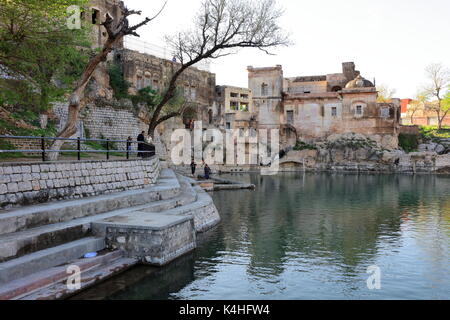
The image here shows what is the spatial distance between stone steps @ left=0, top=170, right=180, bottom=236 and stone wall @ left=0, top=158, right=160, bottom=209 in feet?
1.43

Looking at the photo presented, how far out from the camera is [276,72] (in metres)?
52.4

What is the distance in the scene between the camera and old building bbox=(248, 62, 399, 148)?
162ft

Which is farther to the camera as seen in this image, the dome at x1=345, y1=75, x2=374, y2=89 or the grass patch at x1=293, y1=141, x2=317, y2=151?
the dome at x1=345, y1=75, x2=374, y2=89

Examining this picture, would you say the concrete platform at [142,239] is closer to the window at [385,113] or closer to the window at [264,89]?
the window at [264,89]

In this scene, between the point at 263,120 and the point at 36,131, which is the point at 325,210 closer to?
the point at 36,131

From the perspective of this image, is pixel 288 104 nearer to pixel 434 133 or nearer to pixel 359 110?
pixel 359 110

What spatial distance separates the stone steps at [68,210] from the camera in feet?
28.9

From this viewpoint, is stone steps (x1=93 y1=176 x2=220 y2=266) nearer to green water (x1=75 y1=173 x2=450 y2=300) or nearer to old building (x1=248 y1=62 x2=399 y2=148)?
green water (x1=75 y1=173 x2=450 y2=300)

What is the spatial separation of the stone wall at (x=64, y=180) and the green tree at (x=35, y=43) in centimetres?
459

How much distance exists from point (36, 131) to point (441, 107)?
60.0m

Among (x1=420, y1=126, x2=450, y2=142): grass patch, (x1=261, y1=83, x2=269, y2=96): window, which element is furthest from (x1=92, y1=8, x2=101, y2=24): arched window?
(x1=420, y1=126, x2=450, y2=142): grass patch

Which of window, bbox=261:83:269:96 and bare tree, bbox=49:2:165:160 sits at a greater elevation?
window, bbox=261:83:269:96

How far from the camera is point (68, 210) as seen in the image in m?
10.2
